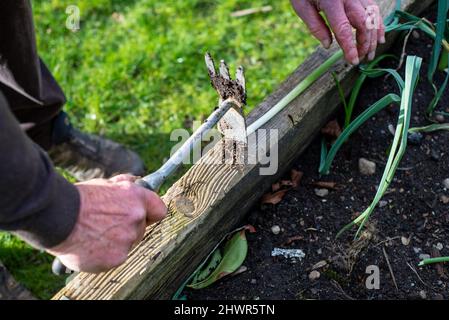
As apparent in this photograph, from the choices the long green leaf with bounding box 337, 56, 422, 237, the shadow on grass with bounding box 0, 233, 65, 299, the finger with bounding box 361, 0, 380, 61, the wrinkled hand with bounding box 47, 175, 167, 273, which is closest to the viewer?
the wrinkled hand with bounding box 47, 175, 167, 273

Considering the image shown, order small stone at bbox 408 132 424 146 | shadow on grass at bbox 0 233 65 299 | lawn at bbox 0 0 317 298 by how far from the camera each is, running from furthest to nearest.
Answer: lawn at bbox 0 0 317 298
shadow on grass at bbox 0 233 65 299
small stone at bbox 408 132 424 146

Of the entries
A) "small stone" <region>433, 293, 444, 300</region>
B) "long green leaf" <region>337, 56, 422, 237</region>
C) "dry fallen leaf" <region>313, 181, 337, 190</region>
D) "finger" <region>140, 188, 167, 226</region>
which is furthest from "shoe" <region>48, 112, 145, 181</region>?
"small stone" <region>433, 293, 444, 300</region>

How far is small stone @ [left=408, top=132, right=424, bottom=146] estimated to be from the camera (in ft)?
6.79

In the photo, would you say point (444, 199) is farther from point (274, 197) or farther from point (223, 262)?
point (223, 262)

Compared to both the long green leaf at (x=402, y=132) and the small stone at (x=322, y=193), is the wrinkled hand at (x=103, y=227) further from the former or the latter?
the small stone at (x=322, y=193)

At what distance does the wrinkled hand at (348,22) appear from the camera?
1.82m

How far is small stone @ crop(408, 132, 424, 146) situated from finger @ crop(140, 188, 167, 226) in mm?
1010

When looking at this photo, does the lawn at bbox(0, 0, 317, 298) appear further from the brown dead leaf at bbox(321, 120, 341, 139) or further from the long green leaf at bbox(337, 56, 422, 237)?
the long green leaf at bbox(337, 56, 422, 237)

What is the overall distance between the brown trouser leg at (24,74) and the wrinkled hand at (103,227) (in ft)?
2.47

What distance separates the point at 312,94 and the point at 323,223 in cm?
42

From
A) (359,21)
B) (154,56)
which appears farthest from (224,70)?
(154,56)

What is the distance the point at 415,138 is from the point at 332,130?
0.94 ft
